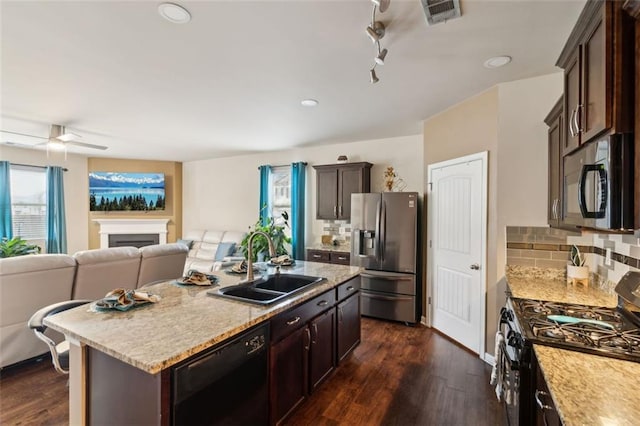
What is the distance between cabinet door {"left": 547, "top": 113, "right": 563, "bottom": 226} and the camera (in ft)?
7.12

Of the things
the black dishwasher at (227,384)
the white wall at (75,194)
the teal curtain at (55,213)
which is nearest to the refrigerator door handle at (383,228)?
the black dishwasher at (227,384)

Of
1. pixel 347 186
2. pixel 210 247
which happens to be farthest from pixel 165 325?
pixel 210 247

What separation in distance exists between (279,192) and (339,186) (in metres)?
1.65

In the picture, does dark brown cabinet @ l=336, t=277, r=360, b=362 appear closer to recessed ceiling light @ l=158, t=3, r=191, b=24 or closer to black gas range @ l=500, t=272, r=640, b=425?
black gas range @ l=500, t=272, r=640, b=425

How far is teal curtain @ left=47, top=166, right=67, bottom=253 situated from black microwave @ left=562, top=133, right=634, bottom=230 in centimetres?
778

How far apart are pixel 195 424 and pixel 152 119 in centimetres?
370

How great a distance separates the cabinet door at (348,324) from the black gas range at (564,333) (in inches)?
47.9

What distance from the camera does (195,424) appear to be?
1281mm

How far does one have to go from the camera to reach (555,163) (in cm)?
229

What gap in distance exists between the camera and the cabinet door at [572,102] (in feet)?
5.17

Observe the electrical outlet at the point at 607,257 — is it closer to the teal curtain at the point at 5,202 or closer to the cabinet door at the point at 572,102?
the cabinet door at the point at 572,102

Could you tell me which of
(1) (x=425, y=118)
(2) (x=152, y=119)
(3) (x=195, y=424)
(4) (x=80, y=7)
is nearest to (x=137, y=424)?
(3) (x=195, y=424)

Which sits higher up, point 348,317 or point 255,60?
point 255,60

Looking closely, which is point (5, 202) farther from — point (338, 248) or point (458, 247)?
point (458, 247)
